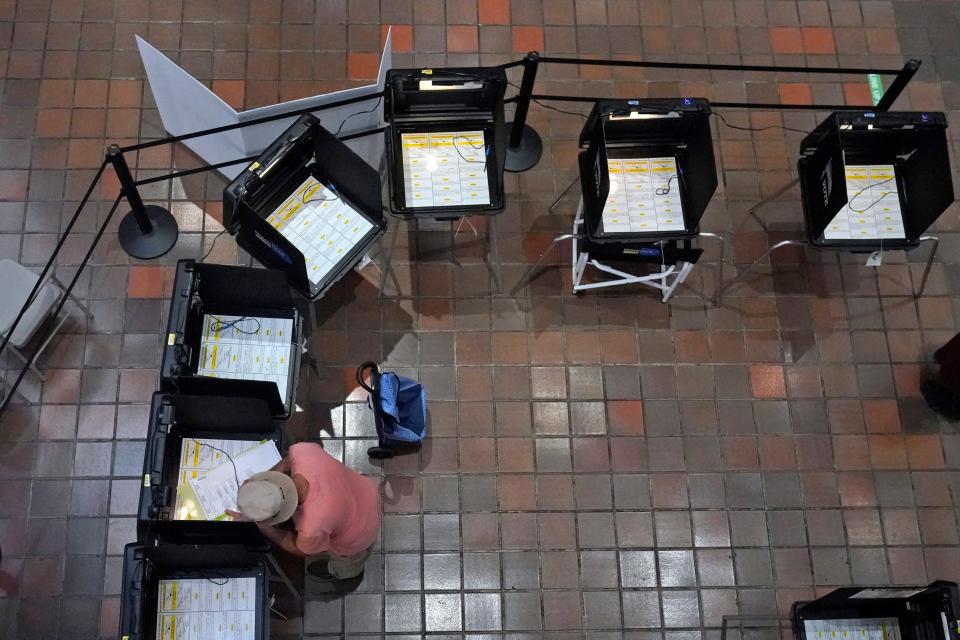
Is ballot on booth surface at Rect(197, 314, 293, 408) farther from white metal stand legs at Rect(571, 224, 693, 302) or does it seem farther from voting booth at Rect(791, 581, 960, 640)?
voting booth at Rect(791, 581, 960, 640)

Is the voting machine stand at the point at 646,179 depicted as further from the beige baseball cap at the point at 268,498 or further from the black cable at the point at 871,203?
the beige baseball cap at the point at 268,498

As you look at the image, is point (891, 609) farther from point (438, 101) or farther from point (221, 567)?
point (438, 101)

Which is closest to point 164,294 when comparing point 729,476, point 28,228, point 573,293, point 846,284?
point 28,228

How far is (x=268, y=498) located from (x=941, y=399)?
4402mm

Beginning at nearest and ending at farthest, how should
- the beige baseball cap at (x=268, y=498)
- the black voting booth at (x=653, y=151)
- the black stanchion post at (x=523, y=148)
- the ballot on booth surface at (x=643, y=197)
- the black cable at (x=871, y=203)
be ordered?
the beige baseball cap at (x=268, y=498)
the black voting booth at (x=653, y=151)
the ballot on booth surface at (x=643, y=197)
the black cable at (x=871, y=203)
the black stanchion post at (x=523, y=148)

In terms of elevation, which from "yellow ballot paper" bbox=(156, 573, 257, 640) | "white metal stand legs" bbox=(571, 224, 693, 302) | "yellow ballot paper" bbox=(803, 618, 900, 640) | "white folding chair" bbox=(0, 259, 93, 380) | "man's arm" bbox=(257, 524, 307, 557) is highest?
"white metal stand legs" bbox=(571, 224, 693, 302)

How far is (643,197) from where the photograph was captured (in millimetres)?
5230

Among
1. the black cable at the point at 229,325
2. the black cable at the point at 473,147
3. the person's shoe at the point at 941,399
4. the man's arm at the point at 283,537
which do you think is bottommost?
the man's arm at the point at 283,537

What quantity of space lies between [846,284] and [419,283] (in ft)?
9.91

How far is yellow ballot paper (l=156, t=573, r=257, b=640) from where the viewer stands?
4.13 meters

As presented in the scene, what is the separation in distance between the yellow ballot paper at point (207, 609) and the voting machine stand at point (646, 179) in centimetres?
284

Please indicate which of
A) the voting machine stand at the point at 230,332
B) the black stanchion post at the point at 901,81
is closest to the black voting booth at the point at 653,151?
the black stanchion post at the point at 901,81

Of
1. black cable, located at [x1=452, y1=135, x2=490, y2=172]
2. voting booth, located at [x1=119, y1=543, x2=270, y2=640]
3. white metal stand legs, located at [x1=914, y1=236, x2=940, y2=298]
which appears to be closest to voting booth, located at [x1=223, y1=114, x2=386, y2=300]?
black cable, located at [x1=452, y1=135, x2=490, y2=172]

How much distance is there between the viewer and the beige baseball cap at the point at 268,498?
3641 millimetres
